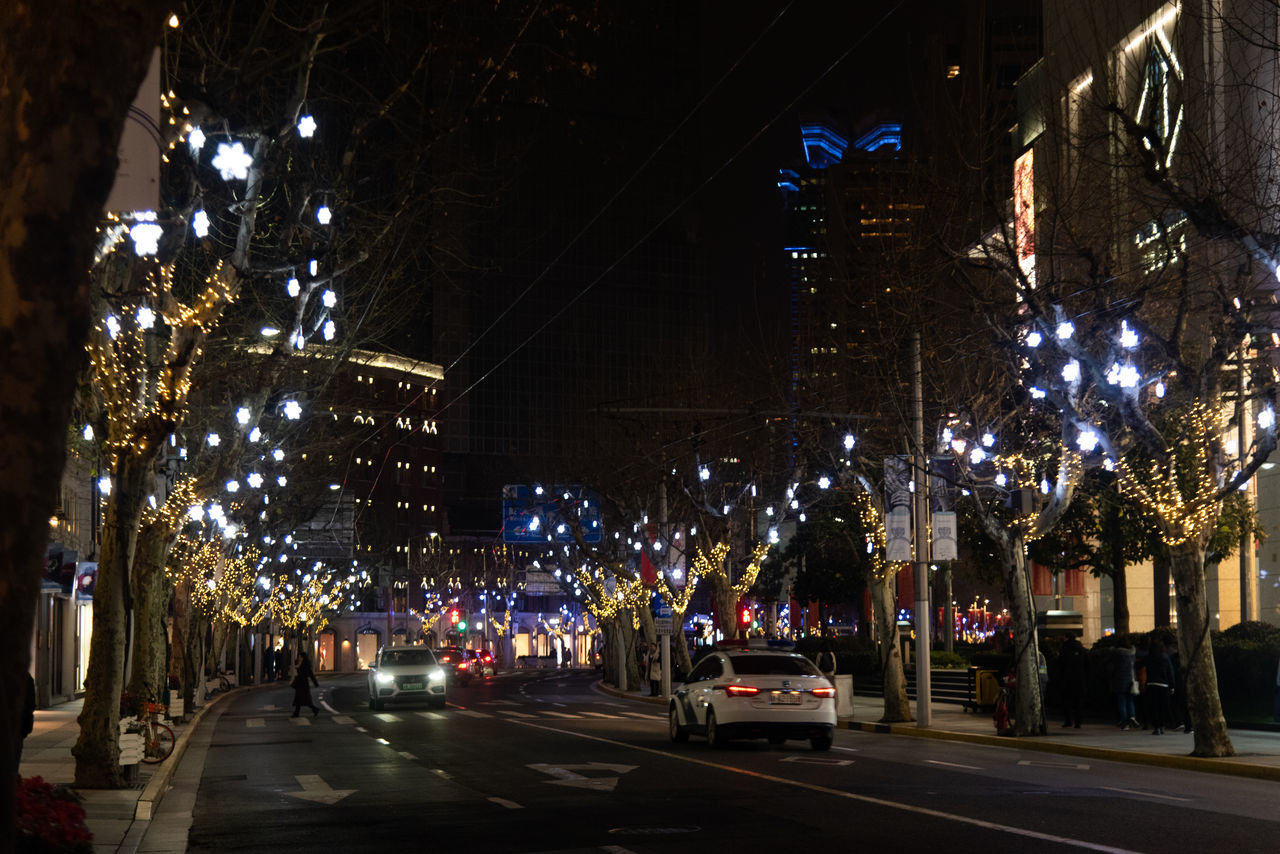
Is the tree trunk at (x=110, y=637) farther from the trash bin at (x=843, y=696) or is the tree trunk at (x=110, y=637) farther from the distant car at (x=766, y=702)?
the trash bin at (x=843, y=696)

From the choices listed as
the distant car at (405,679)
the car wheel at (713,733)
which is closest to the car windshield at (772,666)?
the car wheel at (713,733)

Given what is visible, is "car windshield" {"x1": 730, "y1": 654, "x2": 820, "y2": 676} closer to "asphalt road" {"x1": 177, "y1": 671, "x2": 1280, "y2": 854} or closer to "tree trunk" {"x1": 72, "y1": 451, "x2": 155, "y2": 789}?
"asphalt road" {"x1": 177, "y1": 671, "x2": 1280, "y2": 854}

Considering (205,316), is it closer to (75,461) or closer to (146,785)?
(146,785)

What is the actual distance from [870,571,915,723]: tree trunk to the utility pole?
1.68m

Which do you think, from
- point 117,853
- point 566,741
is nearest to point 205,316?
point 117,853

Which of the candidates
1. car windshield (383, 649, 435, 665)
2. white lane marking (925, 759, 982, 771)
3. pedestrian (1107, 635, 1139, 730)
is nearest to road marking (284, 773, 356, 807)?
white lane marking (925, 759, 982, 771)

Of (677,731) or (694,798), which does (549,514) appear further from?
(694,798)

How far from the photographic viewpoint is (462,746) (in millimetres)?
24750

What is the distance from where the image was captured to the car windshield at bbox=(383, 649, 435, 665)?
41188 millimetres

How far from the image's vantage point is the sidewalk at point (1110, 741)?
19.9m

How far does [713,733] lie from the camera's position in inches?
914

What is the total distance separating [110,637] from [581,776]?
6313mm

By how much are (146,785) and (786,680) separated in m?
9.66

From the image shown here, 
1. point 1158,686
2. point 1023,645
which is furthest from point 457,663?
point 1158,686
